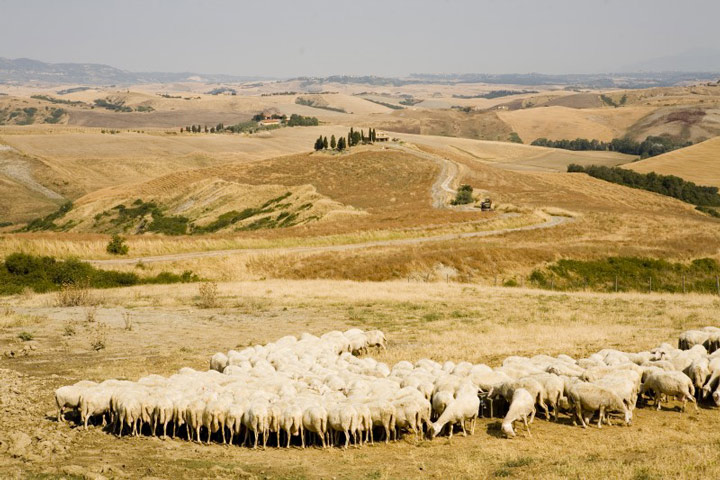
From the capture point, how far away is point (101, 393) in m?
19.6

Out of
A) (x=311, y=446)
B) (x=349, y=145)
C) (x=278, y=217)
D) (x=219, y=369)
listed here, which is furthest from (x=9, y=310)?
(x=349, y=145)

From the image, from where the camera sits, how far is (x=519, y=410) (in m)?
19.2

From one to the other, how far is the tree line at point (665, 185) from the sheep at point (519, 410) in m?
132

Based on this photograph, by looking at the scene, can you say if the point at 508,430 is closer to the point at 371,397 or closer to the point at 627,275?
the point at 371,397

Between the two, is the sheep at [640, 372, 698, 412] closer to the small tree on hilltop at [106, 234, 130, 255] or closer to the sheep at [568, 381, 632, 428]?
the sheep at [568, 381, 632, 428]

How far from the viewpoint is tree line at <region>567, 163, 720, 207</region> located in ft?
461

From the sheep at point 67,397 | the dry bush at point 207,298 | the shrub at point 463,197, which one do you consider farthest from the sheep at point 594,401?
the shrub at point 463,197

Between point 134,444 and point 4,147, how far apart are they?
19859 centimetres

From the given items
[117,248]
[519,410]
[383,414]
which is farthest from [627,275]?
[383,414]

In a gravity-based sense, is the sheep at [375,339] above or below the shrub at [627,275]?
above

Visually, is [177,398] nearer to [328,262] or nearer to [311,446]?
[311,446]

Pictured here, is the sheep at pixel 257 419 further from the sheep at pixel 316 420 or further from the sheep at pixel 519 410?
the sheep at pixel 519 410

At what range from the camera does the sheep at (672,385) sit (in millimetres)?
20766

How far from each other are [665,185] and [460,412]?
144 metres
